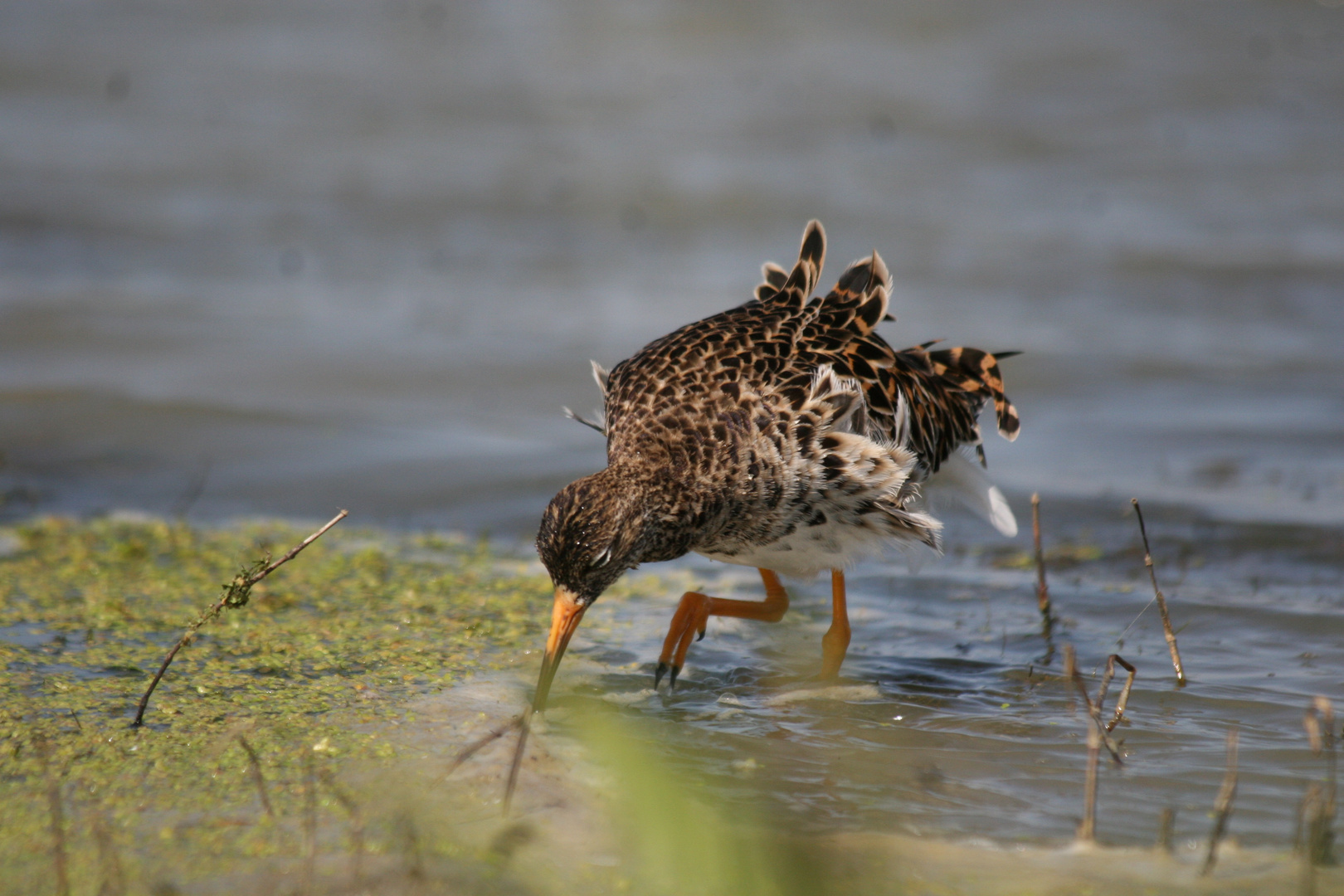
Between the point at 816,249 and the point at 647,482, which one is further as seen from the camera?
the point at 816,249

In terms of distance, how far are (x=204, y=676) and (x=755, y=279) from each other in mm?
7942

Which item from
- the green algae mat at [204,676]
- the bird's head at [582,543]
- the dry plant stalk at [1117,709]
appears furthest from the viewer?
the bird's head at [582,543]

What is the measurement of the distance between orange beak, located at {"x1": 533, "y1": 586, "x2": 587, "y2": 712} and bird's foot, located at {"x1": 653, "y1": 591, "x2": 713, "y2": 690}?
0.61 meters

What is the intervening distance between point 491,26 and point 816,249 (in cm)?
1367

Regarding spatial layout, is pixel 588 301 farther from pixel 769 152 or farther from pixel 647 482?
pixel 647 482

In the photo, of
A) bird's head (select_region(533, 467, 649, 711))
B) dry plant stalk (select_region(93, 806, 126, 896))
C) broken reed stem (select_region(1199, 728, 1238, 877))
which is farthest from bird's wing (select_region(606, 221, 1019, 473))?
dry plant stalk (select_region(93, 806, 126, 896))

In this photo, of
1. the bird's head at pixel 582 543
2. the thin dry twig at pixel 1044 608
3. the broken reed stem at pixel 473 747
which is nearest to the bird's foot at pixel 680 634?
the bird's head at pixel 582 543

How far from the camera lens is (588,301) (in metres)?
11.2

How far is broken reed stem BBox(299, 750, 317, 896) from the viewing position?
9.80 ft

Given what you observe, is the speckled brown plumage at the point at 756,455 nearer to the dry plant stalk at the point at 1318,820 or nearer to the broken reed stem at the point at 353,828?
the broken reed stem at the point at 353,828

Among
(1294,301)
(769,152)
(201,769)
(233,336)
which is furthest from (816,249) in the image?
(769,152)

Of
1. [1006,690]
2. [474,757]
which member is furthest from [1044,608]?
[474,757]

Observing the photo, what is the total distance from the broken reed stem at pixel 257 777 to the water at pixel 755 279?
4.28ft

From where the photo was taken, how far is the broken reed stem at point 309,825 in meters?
2.99
